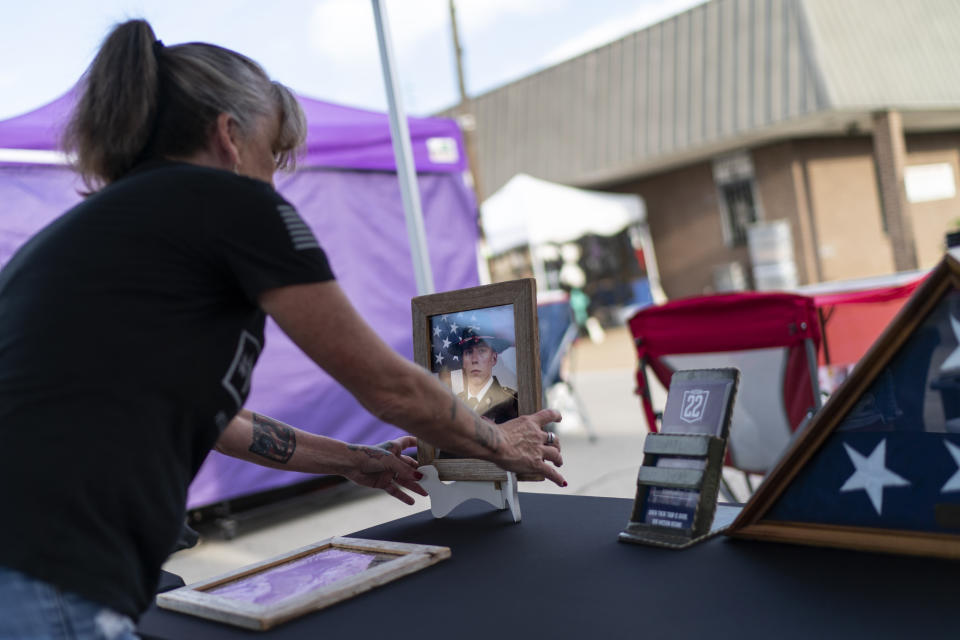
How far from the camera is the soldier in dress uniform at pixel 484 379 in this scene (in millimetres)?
1549

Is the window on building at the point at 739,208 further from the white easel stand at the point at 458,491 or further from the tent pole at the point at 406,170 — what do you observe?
the white easel stand at the point at 458,491

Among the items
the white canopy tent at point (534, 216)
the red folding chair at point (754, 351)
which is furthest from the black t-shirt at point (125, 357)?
the white canopy tent at point (534, 216)

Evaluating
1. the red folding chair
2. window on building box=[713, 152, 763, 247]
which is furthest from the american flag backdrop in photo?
window on building box=[713, 152, 763, 247]

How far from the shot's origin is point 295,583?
4.35ft

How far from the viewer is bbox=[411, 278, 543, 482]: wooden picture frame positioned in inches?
59.7

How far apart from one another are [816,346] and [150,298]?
2.47 meters

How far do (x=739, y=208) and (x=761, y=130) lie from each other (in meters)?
2.76

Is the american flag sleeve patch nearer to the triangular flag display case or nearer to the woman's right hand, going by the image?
the woman's right hand

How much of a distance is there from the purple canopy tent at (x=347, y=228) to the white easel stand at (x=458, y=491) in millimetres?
2820

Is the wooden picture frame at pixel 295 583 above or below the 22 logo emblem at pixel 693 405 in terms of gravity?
below

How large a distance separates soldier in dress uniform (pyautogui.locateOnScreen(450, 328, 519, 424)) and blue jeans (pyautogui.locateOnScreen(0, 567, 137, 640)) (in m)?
0.76

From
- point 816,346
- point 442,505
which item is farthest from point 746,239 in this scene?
point 442,505

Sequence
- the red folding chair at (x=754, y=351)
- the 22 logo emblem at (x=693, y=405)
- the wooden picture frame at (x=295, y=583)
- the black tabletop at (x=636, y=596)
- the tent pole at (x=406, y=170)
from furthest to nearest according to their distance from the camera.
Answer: the tent pole at (x=406, y=170) → the red folding chair at (x=754, y=351) → the 22 logo emblem at (x=693, y=405) → the wooden picture frame at (x=295, y=583) → the black tabletop at (x=636, y=596)

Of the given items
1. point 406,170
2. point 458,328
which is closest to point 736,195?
point 406,170
